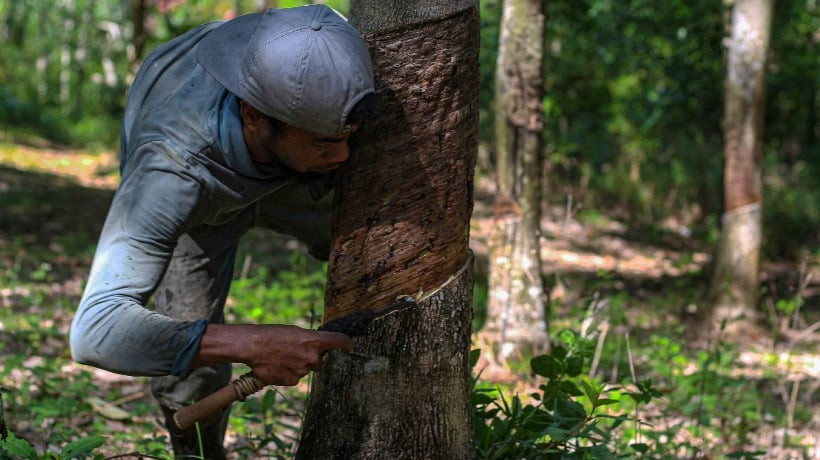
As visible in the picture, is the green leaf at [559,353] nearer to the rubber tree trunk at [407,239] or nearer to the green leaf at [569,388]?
the green leaf at [569,388]

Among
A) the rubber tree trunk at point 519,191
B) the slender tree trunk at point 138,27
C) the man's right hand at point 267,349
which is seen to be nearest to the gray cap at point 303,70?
the man's right hand at point 267,349

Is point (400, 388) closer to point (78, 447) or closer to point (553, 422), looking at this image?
point (553, 422)

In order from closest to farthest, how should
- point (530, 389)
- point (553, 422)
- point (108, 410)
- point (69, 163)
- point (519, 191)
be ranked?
point (553, 422) < point (108, 410) < point (530, 389) < point (519, 191) < point (69, 163)

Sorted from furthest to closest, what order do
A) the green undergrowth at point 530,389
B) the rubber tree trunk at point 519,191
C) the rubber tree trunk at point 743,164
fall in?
the rubber tree trunk at point 743,164
the rubber tree trunk at point 519,191
the green undergrowth at point 530,389

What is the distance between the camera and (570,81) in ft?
36.7

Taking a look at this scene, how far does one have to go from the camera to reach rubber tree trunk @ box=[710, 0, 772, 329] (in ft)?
22.6

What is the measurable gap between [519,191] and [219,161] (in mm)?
3035

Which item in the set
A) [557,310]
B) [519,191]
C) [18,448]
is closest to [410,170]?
[18,448]

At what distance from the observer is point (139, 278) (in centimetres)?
242

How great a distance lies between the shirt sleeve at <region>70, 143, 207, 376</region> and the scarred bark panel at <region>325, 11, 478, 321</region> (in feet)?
1.59

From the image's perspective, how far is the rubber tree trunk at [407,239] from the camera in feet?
8.71

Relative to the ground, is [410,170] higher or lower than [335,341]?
higher

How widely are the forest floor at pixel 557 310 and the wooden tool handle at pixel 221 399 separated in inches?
28.8

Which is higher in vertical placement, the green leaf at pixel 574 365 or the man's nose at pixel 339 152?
the man's nose at pixel 339 152
